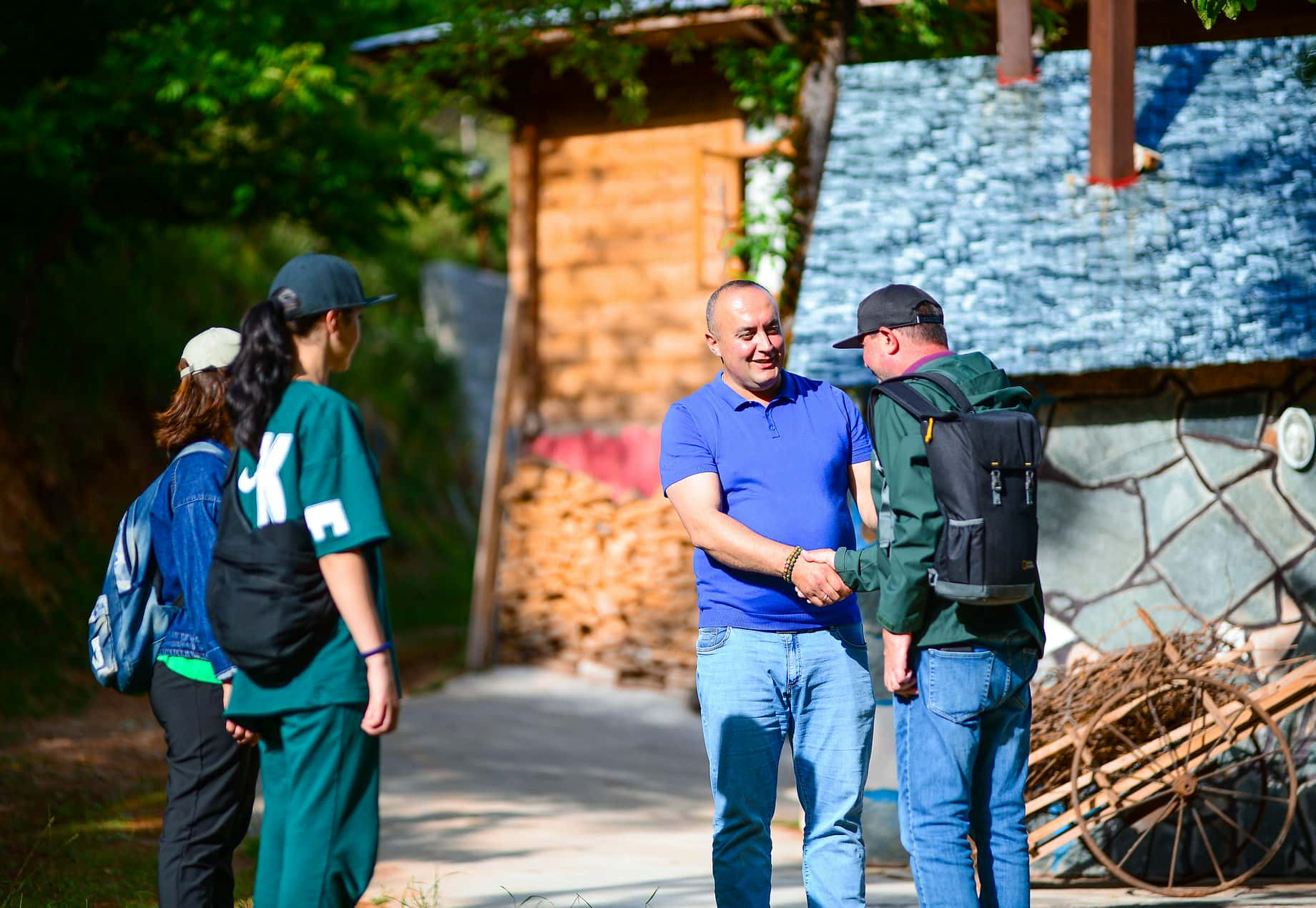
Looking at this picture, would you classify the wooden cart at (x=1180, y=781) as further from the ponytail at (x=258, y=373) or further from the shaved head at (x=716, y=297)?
the ponytail at (x=258, y=373)

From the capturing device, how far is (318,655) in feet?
9.72

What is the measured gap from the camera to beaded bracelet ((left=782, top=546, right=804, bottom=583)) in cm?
362

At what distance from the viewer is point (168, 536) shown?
12.1 ft

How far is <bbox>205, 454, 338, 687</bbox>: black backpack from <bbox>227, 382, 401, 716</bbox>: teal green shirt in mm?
25

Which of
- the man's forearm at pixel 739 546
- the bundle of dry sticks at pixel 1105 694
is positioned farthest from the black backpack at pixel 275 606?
the bundle of dry sticks at pixel 1105 694

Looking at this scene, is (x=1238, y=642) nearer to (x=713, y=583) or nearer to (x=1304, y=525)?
(x=1304, y=525)

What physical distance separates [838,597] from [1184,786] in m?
2.51

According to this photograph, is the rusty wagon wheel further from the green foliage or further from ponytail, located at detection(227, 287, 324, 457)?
ponytail, located at detection(227, 287, 324, 457)

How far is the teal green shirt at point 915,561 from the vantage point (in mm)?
3496

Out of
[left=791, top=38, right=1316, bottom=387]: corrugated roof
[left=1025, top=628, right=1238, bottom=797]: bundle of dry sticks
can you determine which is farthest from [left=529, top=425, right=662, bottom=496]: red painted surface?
[left=1025, top=628, right=1238, bottom=797]: bundle of dry sticks

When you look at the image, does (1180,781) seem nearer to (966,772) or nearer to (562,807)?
(966,772)

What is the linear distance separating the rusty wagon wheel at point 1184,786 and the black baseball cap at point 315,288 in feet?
11.0

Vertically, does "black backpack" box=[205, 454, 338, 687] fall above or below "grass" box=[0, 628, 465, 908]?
above

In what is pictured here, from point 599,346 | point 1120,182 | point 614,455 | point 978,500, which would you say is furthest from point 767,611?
point 599,346
